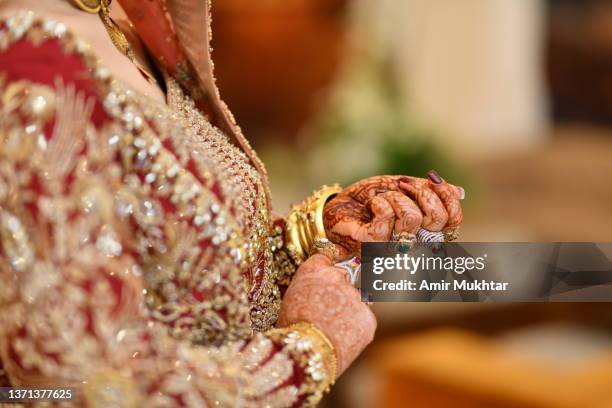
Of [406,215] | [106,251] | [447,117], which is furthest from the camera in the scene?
[447,117]

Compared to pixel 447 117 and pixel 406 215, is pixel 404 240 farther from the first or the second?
pixel 447 117

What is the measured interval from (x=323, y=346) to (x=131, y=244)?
0.15 m

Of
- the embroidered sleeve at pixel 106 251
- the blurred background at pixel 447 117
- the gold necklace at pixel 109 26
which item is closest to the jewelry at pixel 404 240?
the embroidered sleeve at pixel 106 251

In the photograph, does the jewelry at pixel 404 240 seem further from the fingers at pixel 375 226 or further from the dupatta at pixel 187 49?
the dupatta at pixel 187 49

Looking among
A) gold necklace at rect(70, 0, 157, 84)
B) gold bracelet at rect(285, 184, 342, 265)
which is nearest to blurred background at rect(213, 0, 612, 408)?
gold bracelet at rect(285, 184, 342, 265)

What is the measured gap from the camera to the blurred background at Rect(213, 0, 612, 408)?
2137 mm

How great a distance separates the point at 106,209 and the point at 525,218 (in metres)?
2.51

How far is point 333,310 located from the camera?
0.61 m

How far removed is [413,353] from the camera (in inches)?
74.0

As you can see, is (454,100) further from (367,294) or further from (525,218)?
(367,294)

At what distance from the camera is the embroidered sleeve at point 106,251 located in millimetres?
507

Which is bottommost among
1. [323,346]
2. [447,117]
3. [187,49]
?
[447,117]

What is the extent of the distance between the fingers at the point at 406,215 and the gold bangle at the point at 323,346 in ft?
0.31

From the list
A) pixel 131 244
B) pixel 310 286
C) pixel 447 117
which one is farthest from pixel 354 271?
pixel 447 117
